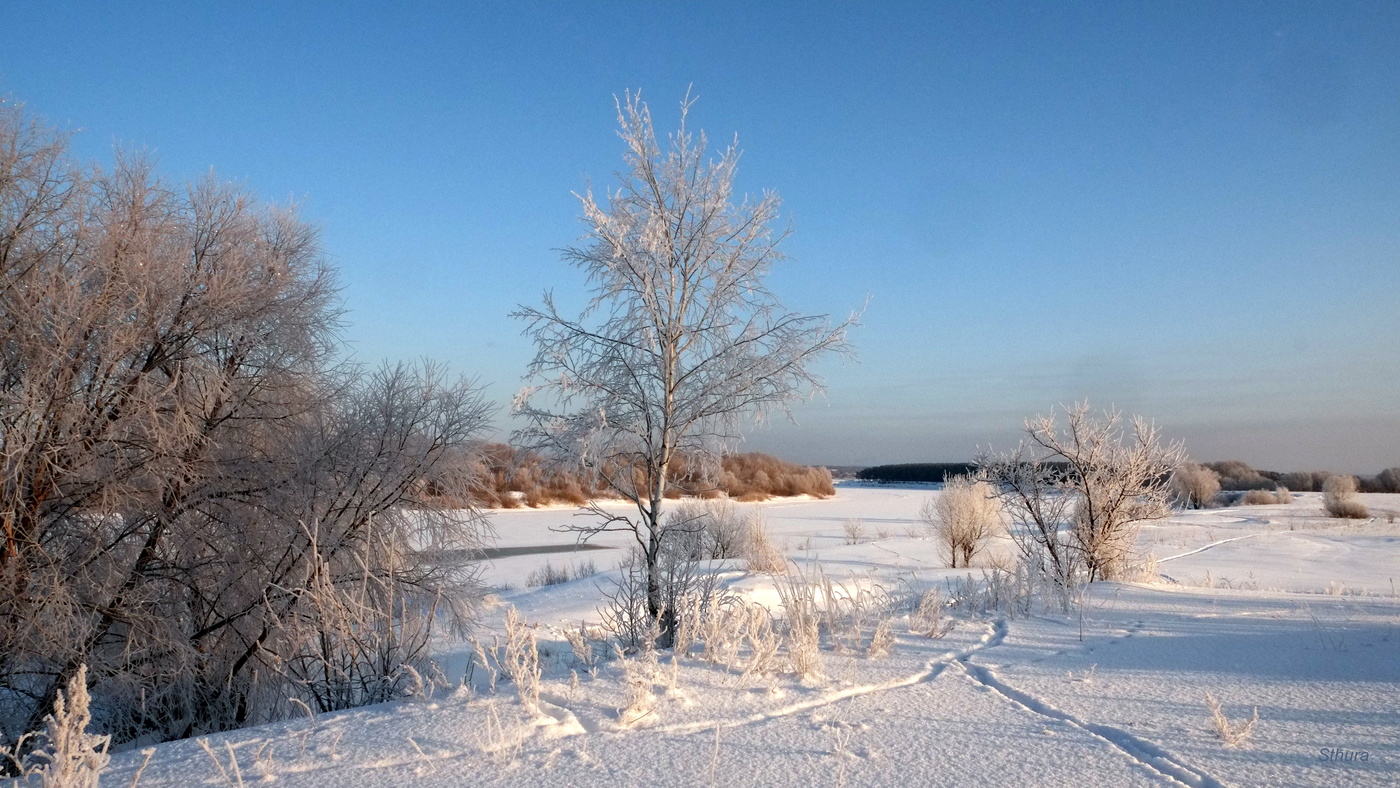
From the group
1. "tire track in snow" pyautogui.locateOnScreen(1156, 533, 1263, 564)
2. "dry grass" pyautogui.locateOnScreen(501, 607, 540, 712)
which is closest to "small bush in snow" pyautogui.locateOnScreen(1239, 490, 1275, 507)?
"tire track in snow" pyautogui.locateOnScreen(1156, 533, 1263, 564)

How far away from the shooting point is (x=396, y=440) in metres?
9.05

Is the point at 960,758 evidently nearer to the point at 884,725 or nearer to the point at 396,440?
the point at 884,725

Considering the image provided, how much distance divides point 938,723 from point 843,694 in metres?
0.66

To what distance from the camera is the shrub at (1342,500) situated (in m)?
28.7

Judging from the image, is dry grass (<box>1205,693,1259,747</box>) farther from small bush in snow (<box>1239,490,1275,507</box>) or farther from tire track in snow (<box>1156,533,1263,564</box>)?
small bush in snow (<box>1239,490,1275,507</box>)

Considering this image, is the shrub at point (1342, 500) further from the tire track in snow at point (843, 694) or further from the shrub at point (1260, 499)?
the tire track in snow at point (843, 694)

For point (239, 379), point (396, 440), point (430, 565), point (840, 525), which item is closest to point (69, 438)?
point (239, 379)

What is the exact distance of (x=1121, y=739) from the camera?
3.37 m

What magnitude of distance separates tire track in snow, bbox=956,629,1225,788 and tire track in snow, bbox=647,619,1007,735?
31 cm

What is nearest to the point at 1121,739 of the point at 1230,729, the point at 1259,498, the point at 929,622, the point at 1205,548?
the point at 1230,729

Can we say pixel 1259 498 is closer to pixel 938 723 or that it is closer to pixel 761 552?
pixel 761 552

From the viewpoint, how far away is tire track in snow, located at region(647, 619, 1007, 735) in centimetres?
351

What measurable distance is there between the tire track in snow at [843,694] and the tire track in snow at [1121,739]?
1.02ft

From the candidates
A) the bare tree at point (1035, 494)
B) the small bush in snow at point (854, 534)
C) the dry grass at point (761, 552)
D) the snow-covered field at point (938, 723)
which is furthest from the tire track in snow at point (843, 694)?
the small bush in snow at point (854, 534)
